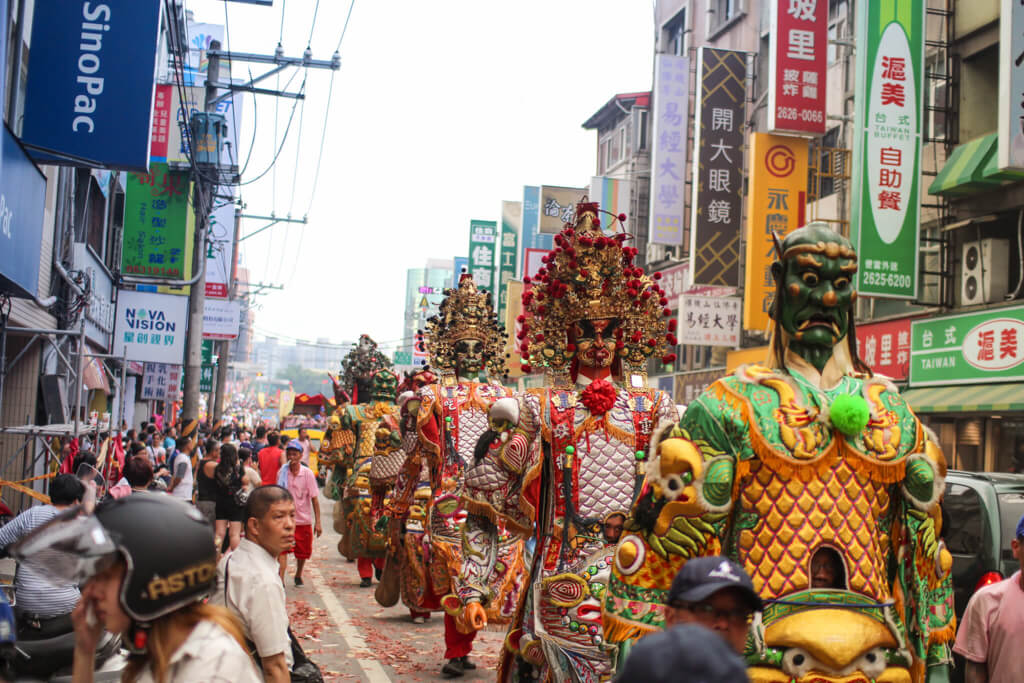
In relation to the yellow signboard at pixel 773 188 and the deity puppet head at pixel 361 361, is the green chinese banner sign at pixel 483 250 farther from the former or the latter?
the yellow signboard at pixel 773 188

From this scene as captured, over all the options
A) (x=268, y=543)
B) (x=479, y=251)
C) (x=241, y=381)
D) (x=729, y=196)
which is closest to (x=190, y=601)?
(x=268, y=543)

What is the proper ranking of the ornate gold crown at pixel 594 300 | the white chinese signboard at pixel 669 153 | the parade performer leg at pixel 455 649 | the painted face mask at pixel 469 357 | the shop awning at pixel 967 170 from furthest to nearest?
1. the white chinese signboard at pixel 669 153
2. the shop awning at pixel 967 170
3. the painted face mask at pixel 469 357
4. the parade performer leg at pixel 455 649
5. the ornate gold crown at pixel 594 300

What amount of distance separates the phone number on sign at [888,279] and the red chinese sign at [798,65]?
180 inches

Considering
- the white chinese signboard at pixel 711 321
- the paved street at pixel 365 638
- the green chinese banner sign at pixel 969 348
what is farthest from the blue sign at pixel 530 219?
the paved street at pixel 365 638

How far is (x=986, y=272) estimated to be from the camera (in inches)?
760

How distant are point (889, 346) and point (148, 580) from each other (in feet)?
69.3

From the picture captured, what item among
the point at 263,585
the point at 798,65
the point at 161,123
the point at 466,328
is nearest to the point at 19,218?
the point at 466,328

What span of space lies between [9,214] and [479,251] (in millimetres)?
35084

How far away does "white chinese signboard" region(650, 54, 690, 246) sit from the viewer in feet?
101

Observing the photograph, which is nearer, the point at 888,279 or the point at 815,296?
the point at 815,296

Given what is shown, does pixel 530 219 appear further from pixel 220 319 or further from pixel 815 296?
pixel 815 296

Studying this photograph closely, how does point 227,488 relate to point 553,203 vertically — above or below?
below

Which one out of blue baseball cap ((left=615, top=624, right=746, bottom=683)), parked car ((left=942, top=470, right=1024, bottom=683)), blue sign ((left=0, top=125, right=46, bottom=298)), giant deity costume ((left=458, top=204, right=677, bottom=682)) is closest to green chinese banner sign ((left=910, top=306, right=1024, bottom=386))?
parked car ((left=942, top=470, right=1024, bottom=683))

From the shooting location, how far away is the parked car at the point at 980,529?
289 inches
